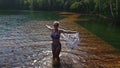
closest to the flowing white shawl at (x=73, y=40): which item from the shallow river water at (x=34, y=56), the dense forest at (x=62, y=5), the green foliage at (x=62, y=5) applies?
the shallow river water at (x=34, y=56)

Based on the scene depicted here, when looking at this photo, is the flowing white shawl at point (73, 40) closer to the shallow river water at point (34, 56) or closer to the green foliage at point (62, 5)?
the shallow river water at point (34, 56)

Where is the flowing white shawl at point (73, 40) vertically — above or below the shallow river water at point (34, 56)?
above

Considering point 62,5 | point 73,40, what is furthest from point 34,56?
point 62,5

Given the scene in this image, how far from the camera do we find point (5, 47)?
627 inches

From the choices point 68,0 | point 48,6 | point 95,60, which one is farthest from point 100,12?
point 95,60

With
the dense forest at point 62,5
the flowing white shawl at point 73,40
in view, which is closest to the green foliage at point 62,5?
the dense forest at point 62,5

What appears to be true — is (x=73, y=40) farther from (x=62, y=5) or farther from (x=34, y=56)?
(x=62, y=5)

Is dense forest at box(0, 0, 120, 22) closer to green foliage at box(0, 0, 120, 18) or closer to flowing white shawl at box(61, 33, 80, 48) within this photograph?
green foliage at box(0, 0, 120, 18)

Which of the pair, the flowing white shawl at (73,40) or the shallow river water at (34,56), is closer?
the shallow river water at (34,56)

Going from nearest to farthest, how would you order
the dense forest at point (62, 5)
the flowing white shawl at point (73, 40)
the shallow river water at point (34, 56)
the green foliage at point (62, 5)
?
the shallow river water at point (34, 56), the flowing white shawl at point (73, 40), the green foliage at point (62, 5), the dense forest at point (62, 5)

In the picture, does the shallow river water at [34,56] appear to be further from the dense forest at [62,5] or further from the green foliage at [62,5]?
the dense forest at [62,5]

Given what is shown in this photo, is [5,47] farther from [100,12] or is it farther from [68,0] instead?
[68,0]

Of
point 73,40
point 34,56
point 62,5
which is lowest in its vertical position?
point 62,5

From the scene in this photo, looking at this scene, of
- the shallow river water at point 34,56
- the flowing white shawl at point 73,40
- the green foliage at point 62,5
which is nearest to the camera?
the shallow river water at point 34,56
